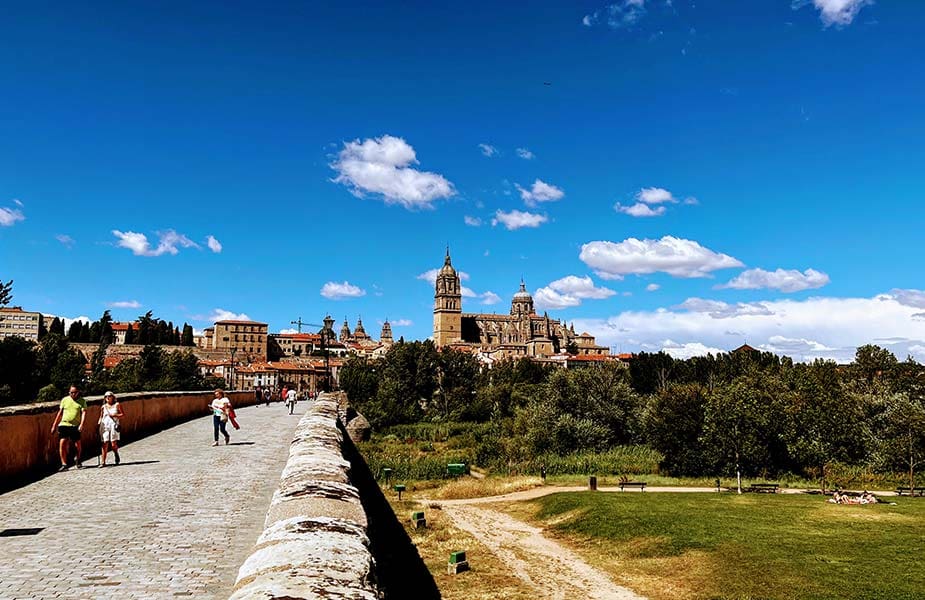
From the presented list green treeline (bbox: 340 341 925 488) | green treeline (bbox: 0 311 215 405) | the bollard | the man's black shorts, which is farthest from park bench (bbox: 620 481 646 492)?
green treeline (bbox: 0 311 215 405)

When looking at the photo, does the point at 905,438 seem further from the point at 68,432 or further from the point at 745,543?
the point at 68,432

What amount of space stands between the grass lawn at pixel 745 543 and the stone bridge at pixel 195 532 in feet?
47.5

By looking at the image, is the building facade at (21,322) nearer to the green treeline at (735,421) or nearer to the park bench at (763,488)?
the green treeline at (735,421)

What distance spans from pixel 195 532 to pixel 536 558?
73.6 feet

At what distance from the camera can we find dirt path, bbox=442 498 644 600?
2234 centimetres

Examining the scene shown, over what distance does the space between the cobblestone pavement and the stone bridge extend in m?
0.01

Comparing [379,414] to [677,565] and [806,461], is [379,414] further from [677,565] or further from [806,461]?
[677,565]

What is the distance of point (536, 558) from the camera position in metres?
27.2

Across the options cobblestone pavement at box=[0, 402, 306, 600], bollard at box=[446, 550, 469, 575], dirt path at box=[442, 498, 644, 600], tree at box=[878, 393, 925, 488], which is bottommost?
dirt path at box=[442, 498, 644, 600]

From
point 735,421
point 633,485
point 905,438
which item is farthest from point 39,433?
point 905,438

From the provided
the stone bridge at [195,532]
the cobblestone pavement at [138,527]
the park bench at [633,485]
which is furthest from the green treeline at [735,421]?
the stone bridge at [195,532]

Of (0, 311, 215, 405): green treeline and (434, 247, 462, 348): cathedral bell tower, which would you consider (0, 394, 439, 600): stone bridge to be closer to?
(0, 311, 215, 405): green treeline

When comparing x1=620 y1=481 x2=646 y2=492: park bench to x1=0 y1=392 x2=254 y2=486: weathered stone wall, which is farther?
x1=620 y1=481 x2=646 y2=492: park bench

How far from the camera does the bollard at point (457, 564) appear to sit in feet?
78.5
